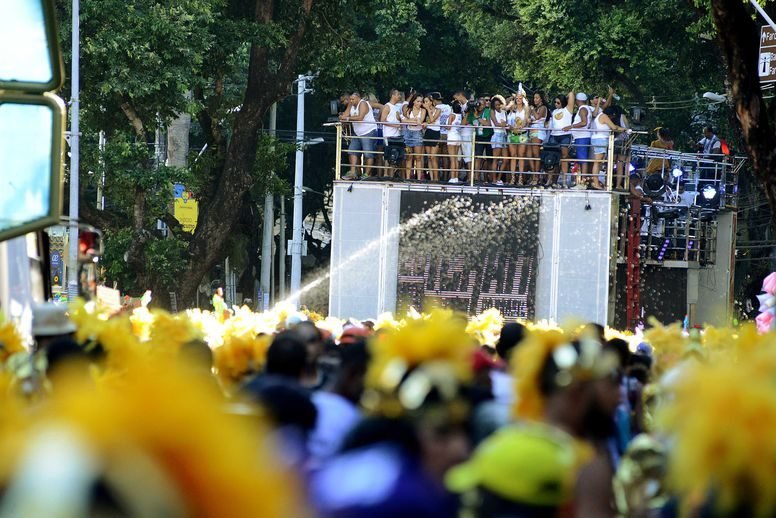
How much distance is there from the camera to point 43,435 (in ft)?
8.62

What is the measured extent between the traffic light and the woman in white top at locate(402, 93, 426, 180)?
58.6 feet

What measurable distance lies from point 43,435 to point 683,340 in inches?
288

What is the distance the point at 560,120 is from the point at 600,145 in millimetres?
751

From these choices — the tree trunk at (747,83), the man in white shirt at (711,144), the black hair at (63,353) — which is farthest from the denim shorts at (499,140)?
the black hair at (63,353)

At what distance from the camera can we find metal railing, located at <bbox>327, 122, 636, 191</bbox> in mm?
25016

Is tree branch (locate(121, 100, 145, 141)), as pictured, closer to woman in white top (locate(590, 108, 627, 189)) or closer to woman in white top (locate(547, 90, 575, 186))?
woman in white top (locate(547, 90, 575, 186))

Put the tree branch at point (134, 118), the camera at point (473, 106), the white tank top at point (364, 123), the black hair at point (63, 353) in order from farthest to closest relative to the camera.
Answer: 1. the tree branch at point (134, 118)
2. the camera at point (473, 106)
3. the white tank top at point (364, 123)
4. the black hair at point (63, 353)

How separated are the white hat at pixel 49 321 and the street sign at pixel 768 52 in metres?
13.6

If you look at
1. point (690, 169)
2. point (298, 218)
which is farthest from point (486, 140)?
point (298, 218)

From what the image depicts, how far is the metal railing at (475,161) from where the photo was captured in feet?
82.1

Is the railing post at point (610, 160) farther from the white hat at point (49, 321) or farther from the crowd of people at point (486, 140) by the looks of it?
the white hat at point (49, 321)

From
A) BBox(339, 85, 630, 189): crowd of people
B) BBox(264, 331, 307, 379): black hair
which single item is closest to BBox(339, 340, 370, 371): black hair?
BBox(264, 331, 307, 379): black hair

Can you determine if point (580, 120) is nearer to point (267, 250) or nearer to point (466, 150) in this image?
point (466, 150)

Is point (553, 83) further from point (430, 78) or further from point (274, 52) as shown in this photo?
point (274, 52)
